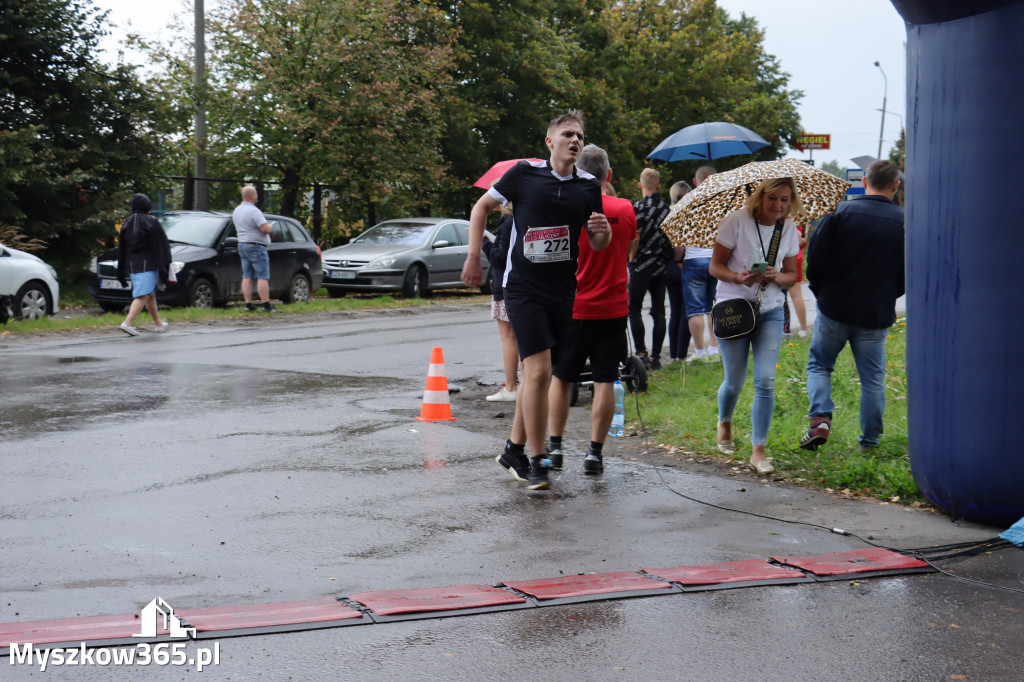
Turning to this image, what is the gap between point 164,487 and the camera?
20.2ft

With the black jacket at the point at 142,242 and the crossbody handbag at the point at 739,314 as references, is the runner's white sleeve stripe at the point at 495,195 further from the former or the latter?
the black jacket at the point at 142,242

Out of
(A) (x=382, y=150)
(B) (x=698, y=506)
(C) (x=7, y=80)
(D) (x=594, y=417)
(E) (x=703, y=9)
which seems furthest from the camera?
(E) (x=703, y=9)

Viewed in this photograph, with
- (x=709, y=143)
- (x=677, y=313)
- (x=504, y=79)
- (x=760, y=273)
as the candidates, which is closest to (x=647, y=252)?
(x=677, y=313)

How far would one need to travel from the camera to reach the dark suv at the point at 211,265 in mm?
17078

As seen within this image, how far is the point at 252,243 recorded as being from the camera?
17.1m

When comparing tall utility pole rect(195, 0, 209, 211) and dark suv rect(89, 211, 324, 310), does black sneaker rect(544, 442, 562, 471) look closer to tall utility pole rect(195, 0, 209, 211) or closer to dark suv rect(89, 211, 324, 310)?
dark suv rect(89, 211, 324, 310)

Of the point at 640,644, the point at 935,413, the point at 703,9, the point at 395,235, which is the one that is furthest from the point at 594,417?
the point at 703,9

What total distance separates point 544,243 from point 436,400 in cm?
279

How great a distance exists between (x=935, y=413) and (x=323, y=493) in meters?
3.18

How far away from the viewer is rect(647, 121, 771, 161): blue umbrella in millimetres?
13609

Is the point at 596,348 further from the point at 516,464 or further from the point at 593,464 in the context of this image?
the point at 516,464

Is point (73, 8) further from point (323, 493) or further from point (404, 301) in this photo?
point (323, 493)
